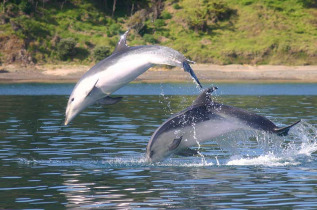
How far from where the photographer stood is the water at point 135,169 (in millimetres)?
13133

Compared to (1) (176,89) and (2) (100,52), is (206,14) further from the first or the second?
(1) (176,89)

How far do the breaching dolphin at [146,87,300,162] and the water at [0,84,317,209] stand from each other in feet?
2.00

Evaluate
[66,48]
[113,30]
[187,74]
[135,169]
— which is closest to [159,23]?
[113,30]

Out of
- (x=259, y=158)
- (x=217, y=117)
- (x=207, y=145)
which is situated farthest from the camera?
(x=207, y=145)

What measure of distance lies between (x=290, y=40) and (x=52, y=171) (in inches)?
2492

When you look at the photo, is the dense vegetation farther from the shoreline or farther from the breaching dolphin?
the breaching dolphin

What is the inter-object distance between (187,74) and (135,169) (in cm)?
5236

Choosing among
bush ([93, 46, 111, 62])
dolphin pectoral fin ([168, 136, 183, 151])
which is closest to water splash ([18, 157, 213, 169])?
dolphin pectoral fin ([168, 136, 183, 151])

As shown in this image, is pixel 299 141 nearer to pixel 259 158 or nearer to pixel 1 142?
pixel 259 158

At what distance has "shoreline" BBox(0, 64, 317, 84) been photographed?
65.8 meters

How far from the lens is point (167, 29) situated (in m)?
80.8

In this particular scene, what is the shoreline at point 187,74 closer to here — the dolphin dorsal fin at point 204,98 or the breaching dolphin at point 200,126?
the breaching dolphin at point 200,126

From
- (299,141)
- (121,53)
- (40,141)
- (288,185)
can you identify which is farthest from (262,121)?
(40,141)

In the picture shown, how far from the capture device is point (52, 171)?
653 inches
